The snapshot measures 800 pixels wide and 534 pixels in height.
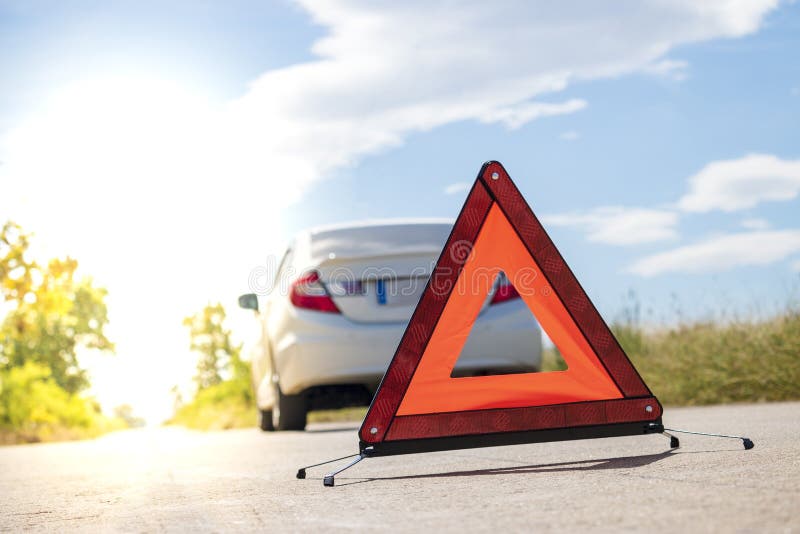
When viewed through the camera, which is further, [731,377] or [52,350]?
[52,350]

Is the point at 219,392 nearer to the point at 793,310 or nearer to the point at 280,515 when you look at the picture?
the point at 793,310

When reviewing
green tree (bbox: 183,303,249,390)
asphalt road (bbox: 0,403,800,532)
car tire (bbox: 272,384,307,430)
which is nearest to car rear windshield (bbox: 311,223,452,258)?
car tire (bbox: 272,384,307,430)

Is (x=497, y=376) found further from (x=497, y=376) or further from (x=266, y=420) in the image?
(x=266, y=420)

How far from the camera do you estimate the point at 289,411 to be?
31.0 ft

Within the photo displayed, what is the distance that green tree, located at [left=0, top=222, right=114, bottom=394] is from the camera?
39.2ft

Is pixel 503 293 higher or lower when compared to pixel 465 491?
higher

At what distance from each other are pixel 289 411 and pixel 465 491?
558cm

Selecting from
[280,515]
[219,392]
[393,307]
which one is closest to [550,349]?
[219,392]

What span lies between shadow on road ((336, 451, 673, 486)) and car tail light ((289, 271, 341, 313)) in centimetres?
351

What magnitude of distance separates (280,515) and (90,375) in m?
39.8

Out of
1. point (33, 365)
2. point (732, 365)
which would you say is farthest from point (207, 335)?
point (732, 365)

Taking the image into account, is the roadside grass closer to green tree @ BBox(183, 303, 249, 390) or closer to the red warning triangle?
the red warning triangle

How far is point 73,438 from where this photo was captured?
18.2 metres

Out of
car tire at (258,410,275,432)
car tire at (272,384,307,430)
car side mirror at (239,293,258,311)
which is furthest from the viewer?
car tire at (258,410,275,432)
